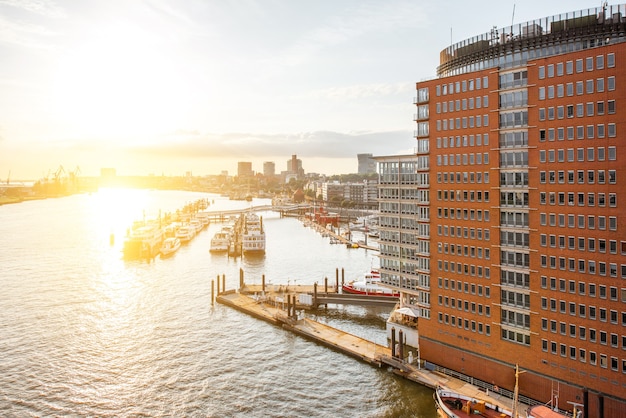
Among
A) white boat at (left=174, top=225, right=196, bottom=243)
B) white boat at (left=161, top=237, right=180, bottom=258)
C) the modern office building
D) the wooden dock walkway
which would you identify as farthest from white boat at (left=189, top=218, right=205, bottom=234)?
the modern office building

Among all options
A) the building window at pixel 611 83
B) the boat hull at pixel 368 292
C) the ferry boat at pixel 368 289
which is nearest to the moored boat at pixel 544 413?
the building window at pixel 611 83

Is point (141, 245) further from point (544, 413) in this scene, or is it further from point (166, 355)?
point (544, 413)

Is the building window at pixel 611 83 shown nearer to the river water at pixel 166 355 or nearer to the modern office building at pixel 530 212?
the modern office building at pixel 530 212

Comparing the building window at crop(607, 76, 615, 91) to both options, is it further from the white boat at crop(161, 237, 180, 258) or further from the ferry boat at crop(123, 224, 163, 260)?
the white boat at crop(161, 237, 180, 258)

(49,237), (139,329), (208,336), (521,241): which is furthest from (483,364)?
(49,237)

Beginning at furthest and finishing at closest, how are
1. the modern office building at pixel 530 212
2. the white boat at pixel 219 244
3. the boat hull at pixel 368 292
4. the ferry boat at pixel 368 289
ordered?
the white boat at pixel 219 244, the ferry boat at pixel 368 289, the boat hull at pixel 368 292, the modern office building at pixel 530 212

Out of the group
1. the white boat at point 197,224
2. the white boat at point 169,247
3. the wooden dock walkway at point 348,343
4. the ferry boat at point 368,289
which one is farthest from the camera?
the white boat at point 197,224

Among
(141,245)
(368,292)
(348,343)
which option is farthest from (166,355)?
(141,245)
